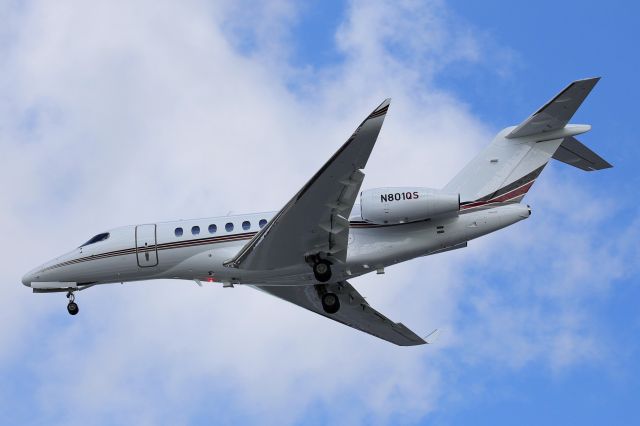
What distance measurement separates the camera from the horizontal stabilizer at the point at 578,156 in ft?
87.7

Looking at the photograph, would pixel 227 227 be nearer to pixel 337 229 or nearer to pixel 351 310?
pixel 337 229

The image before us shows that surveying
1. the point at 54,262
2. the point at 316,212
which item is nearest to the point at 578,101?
the point at 316,212

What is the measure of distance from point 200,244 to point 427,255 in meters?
5.44

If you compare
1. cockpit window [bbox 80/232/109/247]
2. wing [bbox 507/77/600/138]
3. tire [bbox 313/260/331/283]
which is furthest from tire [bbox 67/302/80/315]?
wing [bbox 507/77/600/138]

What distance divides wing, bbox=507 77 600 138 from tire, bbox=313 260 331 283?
5.27 meters

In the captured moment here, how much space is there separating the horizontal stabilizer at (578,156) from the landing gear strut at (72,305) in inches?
490

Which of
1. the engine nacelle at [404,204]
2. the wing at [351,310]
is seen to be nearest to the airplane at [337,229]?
the engine nacelle at [404,204]

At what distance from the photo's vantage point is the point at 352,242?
1050 inches

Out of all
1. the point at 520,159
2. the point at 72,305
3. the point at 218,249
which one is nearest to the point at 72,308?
the point at 72,305

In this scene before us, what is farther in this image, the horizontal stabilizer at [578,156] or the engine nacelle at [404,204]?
the horizontal stabilizer at [578,156]

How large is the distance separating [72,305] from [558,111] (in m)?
12.9

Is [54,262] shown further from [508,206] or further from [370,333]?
[508,206]

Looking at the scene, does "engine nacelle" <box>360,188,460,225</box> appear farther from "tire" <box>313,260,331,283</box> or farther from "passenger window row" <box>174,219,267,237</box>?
"passenger window row" <box>174,219,267,237</box>

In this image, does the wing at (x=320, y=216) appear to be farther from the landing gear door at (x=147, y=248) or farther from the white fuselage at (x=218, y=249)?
the landing gear door at (x=147, y=248)
